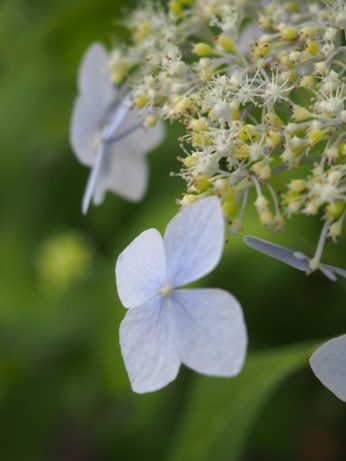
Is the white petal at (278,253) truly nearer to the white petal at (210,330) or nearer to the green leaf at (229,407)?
the white petal at (210,330)

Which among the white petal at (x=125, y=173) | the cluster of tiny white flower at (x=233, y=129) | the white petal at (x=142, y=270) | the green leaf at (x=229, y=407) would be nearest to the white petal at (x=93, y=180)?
the cluster of tiny white flower at (x=233, y=129)

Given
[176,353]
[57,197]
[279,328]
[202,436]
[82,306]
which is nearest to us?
[176,353]

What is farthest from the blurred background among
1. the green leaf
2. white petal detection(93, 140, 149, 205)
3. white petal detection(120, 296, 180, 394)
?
white petal detection(120, 296, 180, 394)

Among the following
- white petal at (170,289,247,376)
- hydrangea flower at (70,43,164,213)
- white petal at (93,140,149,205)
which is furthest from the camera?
white petal at (93,140,149,205)

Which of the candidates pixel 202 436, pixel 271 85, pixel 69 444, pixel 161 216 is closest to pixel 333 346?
pixel 271 85

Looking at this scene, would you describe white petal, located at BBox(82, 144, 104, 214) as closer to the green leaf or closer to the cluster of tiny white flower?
the cluster of tiny white flower

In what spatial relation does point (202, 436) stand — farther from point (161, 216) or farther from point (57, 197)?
point (57, 197)
